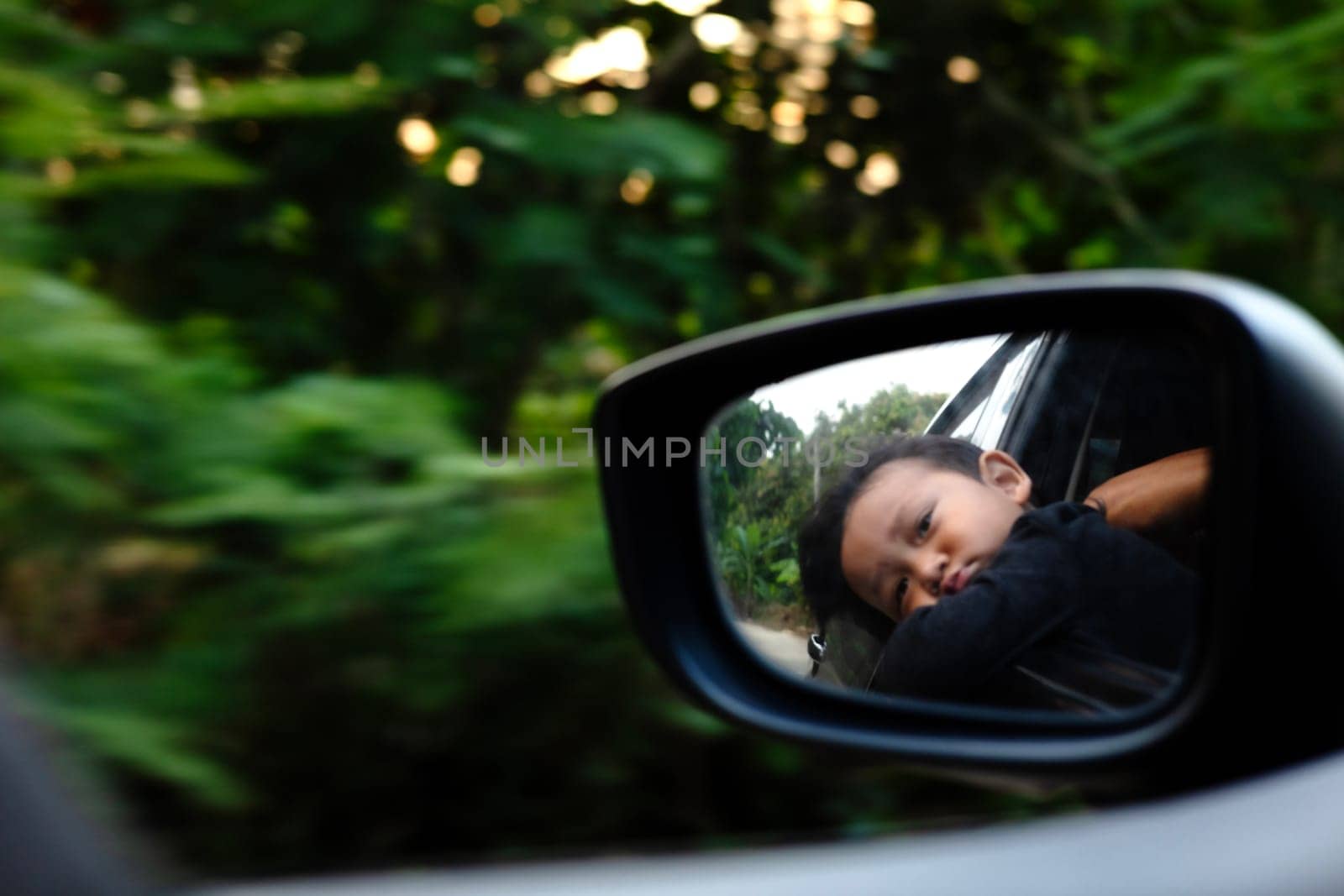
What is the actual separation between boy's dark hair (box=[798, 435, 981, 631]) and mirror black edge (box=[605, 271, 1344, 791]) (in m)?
0.12

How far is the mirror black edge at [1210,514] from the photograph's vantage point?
0.89 m

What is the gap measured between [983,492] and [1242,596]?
310mm

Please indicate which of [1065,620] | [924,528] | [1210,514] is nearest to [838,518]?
[924,528]

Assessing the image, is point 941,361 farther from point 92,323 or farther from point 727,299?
point 727,299

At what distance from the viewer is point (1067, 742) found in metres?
1.15

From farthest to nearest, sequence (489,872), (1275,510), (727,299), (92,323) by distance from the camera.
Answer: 1. (727,299)
2. (92,323)
3. (489,872)
4. (1275,510)

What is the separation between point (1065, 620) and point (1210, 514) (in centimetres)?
17

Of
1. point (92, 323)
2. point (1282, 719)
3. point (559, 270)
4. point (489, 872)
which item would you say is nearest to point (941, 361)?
point (1282, 719)

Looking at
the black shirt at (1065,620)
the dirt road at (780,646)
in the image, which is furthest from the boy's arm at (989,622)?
the dirt road at (780,646)

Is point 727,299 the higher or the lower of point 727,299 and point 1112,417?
the higher

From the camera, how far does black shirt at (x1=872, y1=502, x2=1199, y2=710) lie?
106 centimetres

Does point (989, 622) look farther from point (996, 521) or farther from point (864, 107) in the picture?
point (864, 107)

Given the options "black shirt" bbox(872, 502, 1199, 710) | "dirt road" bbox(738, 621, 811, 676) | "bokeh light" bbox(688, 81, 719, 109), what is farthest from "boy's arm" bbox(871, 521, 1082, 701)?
"bokeh light" bbox(688, 81, 719, 109)

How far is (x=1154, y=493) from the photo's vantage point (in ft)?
3.55
